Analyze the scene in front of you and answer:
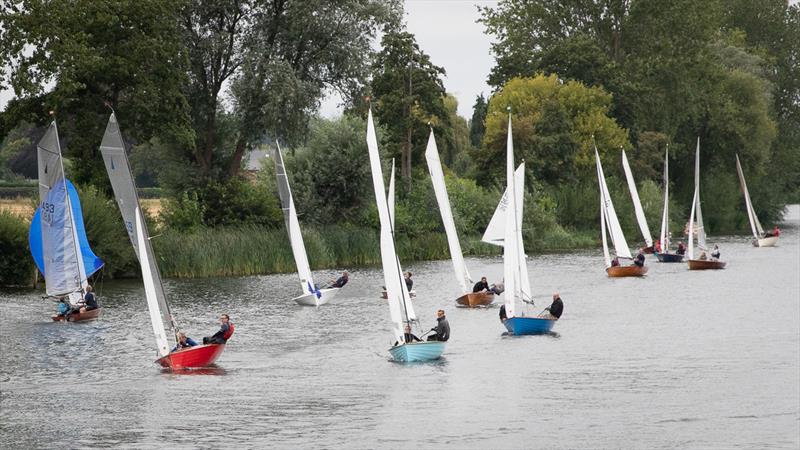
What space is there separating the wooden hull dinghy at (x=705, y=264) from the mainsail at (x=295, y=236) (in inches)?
1063

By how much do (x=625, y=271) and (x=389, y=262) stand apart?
3440 cm

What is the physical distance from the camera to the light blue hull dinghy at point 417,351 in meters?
39.7

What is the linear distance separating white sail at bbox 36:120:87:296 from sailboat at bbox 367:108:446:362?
17719 millimetres

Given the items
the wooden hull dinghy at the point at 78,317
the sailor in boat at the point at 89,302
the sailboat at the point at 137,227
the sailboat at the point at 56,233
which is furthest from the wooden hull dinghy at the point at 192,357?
the sailboat at the point at 56,233

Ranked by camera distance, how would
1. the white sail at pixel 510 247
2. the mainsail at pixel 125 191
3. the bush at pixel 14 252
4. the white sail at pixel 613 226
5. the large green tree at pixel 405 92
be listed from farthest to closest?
the large green tree at pixel 405 92, the white sail at pixel 613 226, the bush at pixel 14 252, the white sail at pixel 510 247, the mainsail at pixel 125 191

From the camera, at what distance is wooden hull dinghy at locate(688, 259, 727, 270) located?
3000 inches

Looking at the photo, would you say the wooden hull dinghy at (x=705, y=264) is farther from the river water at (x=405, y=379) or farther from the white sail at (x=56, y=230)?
the white sail at (x=56, y=230)

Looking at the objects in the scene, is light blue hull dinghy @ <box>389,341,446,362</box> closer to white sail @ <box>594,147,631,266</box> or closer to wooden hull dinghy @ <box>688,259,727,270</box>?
white sail @ <box>594,147,631,266</box>

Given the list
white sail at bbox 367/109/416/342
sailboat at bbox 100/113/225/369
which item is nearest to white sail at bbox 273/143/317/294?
white sail at bbox 367/109/416/342

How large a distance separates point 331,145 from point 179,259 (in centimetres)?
1645

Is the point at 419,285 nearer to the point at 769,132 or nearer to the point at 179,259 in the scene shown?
the point at 179,259

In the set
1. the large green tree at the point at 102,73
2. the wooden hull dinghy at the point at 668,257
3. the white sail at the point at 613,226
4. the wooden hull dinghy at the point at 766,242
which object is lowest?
the wooden hull dinghy at the point at 668,257

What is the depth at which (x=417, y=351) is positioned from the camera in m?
40.0

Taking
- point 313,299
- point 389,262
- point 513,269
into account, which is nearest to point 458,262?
point 313,299
